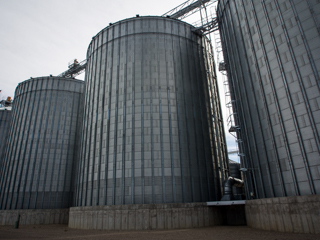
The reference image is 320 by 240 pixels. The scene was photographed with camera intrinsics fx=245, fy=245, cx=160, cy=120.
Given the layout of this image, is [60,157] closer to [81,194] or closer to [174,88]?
[81,194]

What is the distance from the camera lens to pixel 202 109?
1373 inches

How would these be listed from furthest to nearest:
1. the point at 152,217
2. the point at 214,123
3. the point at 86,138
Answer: the point at 214,123
the point at 86,138
the point at 152,217

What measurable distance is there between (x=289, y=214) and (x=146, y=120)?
18.4 meters

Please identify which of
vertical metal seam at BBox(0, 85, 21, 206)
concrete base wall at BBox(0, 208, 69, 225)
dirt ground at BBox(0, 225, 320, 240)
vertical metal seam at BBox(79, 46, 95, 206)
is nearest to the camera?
dirt ground at BBox(0, 225, 320, 240)

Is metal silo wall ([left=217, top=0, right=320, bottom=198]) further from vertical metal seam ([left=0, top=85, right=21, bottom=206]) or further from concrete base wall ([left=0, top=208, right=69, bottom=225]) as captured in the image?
vertical metal seam ([left=0, top=85, right=21, bottom=206])

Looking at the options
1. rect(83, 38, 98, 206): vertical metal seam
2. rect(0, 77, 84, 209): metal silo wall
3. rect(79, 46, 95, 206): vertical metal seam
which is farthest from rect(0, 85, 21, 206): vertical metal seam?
rect(83, 38, 98, 206): vertical metal seam

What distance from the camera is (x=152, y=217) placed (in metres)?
26.4

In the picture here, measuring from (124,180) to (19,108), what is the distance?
114 ft

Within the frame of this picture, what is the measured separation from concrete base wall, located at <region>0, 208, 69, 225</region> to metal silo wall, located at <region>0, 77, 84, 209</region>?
1272mm

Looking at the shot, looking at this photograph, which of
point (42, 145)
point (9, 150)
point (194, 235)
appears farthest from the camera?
point (9, 150)

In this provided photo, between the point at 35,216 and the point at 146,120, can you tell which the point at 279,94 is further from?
the point at 35,216

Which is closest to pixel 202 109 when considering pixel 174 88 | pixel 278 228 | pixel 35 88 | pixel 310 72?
pixel 174 88

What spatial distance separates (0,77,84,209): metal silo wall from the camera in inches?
1698

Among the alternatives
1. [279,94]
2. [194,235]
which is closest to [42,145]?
[194,235]
